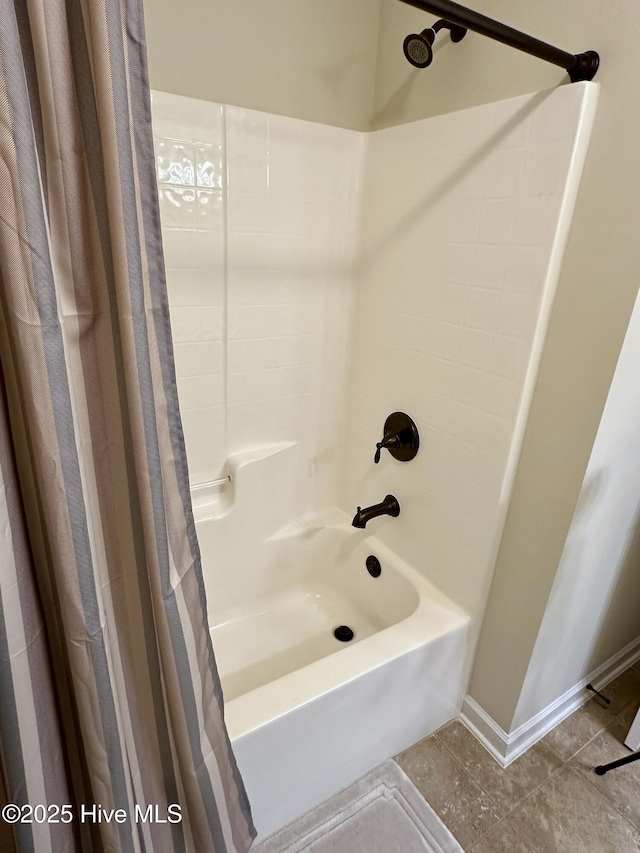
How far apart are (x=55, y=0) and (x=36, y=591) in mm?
808

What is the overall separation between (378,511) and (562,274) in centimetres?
90

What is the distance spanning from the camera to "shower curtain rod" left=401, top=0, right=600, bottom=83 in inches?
33.0

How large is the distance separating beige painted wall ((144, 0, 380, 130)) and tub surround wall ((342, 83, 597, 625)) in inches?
7.7

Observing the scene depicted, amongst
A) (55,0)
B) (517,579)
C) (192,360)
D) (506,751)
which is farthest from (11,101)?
(506,751)

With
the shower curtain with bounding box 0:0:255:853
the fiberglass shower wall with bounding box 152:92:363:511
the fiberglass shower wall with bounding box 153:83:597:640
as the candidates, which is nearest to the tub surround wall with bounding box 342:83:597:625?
the fiberglass shower wall with bounding box 153:83:597:640

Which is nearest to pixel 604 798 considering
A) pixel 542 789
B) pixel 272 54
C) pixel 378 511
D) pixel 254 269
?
pixel 542 789

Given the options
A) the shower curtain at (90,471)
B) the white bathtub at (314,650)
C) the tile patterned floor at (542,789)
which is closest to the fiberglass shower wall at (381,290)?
the white bathtub at (314,650)

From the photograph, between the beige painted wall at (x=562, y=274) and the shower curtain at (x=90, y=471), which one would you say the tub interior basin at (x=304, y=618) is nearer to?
the beige painted wall at (x=562, y=274)

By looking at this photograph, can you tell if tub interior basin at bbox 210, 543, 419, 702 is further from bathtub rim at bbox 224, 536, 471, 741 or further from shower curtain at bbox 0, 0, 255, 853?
shower curtain at bbox 0, 0, 255, 853

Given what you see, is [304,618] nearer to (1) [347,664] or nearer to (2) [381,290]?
(1) [347,664]

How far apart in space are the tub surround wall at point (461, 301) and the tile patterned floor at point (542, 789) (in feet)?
1.58

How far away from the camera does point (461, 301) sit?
1.33 meters

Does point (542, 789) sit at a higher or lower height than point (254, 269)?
lower

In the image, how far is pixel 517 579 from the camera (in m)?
1.36
